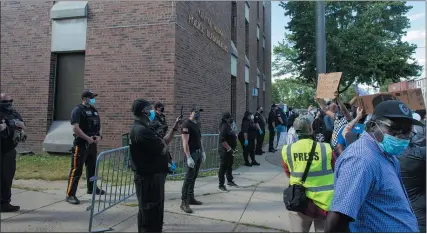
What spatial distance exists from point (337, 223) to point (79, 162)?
4860mm

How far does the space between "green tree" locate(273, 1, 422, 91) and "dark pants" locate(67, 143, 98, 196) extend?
19.3m

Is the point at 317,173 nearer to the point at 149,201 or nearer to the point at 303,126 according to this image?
the point at 303,126

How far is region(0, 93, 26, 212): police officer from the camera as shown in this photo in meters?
4.82

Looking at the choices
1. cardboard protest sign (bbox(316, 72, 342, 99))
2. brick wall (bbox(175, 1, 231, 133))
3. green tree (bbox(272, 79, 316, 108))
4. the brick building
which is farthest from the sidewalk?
green tree (bbox(272, 79, 316, 108))

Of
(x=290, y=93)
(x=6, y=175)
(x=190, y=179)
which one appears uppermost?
(x=290, y=93)

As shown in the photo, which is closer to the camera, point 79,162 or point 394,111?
point 394,111

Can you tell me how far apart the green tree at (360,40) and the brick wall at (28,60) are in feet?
58.6

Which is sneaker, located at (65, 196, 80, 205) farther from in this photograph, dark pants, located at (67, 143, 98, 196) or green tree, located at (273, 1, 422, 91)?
green tree, located at (273, 1, 422, 91)

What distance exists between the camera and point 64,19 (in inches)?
379

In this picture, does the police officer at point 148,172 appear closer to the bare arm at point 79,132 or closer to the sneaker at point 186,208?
the sneaker at point 186,208

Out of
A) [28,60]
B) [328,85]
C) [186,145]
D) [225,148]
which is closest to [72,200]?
[186,145]

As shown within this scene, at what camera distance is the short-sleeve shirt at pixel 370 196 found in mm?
1763

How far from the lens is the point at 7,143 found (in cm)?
488

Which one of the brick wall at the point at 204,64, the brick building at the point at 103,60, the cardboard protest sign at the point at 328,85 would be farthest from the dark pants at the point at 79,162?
the cardboard protest sign at the point at 328,85
